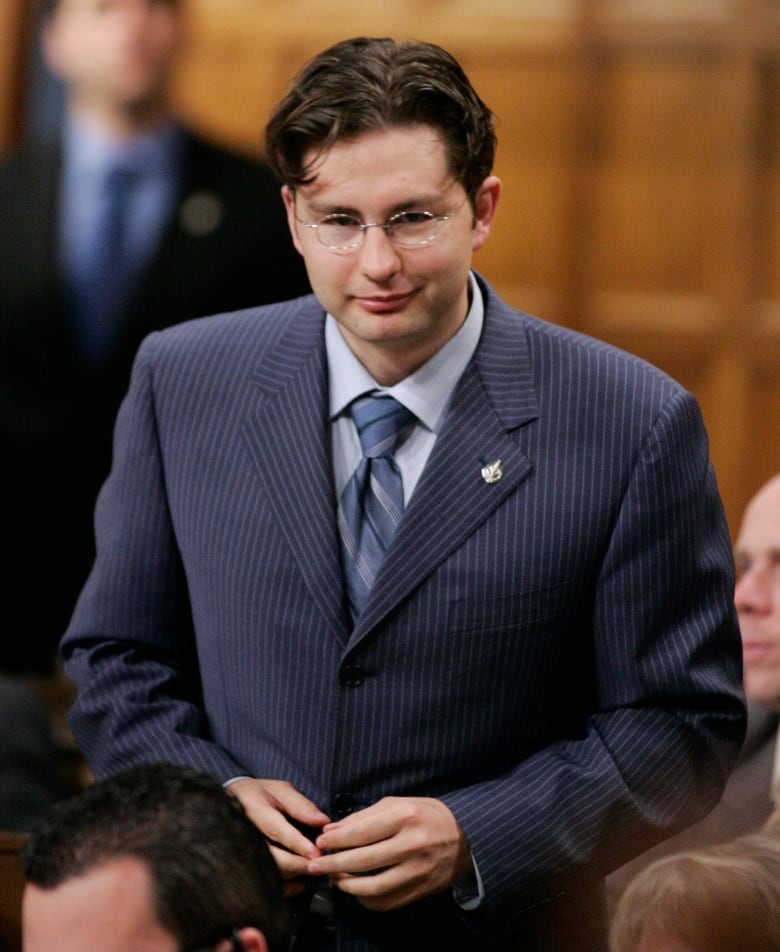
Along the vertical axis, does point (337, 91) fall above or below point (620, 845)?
above

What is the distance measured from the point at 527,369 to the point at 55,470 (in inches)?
79.1

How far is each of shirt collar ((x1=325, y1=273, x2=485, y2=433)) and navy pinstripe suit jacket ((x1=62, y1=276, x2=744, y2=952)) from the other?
0.02 metres

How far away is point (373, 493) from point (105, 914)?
0.70m

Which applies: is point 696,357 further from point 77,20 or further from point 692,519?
point 692,519

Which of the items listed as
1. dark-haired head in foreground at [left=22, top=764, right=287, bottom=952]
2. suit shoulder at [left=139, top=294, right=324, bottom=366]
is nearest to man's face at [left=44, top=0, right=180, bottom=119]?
suit shoulder at [left=139, top=294, right=324, bottom=366]

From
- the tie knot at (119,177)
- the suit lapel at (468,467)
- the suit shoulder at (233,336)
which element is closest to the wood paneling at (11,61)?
the tie knot at (119,177)

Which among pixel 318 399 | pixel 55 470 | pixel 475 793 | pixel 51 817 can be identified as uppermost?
pixel 318 399

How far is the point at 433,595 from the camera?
188 cm

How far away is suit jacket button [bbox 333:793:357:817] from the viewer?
190 cm

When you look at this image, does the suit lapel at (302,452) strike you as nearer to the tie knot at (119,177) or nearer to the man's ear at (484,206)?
the man's ear at (484,206)

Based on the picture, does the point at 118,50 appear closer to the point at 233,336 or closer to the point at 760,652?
the point at 233,336

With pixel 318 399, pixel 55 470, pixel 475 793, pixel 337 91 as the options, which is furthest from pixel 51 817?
pixel 55 470

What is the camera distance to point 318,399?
6.49 ft

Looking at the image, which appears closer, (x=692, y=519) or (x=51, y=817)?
(x=51, y=817)
